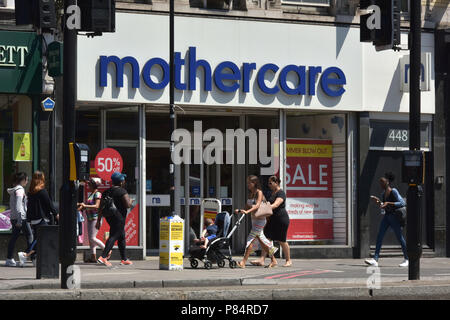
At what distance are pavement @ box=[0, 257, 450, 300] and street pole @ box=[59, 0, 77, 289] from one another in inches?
18.6

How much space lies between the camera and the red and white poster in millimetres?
22812

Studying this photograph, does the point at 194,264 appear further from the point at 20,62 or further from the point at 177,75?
the point at 20,62

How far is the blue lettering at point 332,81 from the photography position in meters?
22.7

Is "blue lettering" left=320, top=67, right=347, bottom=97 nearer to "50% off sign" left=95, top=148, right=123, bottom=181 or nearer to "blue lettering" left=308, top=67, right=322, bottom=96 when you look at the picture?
"blue lettering" left=308, top=67, right=322, bottom=96

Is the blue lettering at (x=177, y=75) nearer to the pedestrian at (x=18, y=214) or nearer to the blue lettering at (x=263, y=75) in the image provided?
the blue lettering at (x=263, y=75)

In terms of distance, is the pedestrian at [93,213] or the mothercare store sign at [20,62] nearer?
the pedestrian at [93,213]

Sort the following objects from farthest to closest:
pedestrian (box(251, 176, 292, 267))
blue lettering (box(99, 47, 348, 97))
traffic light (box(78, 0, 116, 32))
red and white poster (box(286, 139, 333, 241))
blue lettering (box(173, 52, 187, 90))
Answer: red and white poster (box(286, 139, 333, 241)), blue lettering (box(173, 52, 187, 90)), blue lettering (box(99, 47, 348, 97)), pedestrian (box(251, 176, 292, 267)), traffic light (box(78, 0, 116, 32))

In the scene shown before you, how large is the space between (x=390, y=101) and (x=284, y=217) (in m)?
5.56

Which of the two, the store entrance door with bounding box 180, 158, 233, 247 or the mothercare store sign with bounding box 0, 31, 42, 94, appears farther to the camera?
the store entrance door with bounding box 180, 158, 233, 247

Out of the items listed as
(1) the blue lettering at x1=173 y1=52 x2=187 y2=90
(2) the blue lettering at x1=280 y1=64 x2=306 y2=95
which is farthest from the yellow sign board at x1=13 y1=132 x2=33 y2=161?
(2) the blue lettering at x1=280 y1=64 x2=306 y2=95

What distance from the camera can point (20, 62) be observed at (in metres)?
20.1

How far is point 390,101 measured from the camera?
2325 cm

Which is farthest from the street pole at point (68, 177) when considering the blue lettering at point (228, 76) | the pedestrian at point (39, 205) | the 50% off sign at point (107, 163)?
the 50% off sign at point (107, 163)

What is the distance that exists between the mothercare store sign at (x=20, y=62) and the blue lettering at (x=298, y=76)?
225 inches
